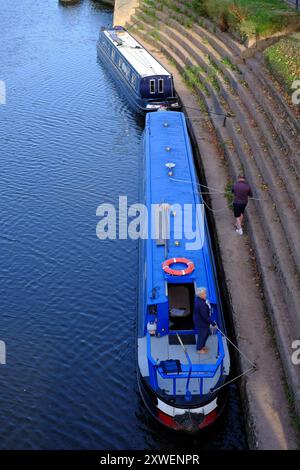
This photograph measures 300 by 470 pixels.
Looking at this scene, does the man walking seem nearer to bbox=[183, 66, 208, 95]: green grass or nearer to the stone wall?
bbox=[183, 66, 208, 95]: green grass

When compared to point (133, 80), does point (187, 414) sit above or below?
below

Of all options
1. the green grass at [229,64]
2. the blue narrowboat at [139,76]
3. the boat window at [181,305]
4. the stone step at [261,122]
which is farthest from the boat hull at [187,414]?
the blue narrowboat at [139,76]

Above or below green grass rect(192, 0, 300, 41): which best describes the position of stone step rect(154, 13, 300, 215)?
below

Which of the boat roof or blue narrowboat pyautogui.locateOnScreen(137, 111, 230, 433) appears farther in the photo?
the boat roof

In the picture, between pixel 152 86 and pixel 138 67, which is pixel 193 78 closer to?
pixel 152 86

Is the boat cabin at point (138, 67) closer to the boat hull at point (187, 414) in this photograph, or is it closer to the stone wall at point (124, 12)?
the stone wall at point (124, 12)

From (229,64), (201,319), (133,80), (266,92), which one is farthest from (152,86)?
(201,319)

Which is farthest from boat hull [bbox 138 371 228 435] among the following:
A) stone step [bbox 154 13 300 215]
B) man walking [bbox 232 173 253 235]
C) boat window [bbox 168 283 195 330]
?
stone step [bbox 154 13 300 215]

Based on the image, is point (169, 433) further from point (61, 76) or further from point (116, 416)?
point (61, 76)
